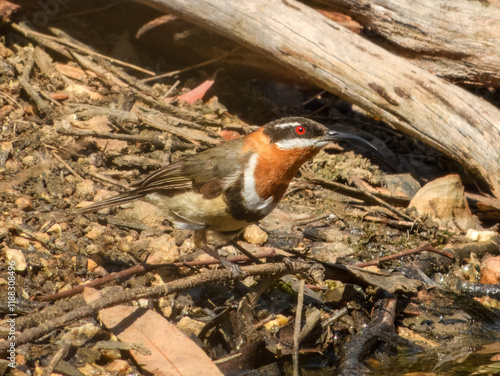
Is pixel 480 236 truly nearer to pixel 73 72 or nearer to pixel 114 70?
pixel 114 70

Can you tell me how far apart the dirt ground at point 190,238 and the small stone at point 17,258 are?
14 mm

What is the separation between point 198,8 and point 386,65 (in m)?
2.30

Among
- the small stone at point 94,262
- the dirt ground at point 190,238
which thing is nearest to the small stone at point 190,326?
the dirt ground at point 190,238

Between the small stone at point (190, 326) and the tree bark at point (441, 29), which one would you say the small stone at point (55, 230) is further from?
the tree bark at point (441, 29)

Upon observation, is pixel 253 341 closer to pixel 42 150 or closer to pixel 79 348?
pixel 79 348

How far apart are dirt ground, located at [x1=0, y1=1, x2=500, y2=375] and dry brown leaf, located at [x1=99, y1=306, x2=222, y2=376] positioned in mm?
12

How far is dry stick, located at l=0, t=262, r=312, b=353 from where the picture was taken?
12.7ft

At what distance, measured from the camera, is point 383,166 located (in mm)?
8273

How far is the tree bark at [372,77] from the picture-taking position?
7098 millimetres

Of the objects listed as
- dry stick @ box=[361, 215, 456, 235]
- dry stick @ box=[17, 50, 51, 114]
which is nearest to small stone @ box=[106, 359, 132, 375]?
dry stick @ box=[361, 215, 456, 235]

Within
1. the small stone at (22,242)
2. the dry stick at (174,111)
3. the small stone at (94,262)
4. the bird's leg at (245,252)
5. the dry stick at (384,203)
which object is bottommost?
the small stone at (94,262)

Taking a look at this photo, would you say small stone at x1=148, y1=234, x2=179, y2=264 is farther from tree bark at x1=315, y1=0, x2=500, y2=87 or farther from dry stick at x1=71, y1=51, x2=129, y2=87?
tree bark at x1=315, y1=0, x2=500, y2=87

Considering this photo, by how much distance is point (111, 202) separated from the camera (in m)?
5.71

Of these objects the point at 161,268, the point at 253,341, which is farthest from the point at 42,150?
the point at 253,341
